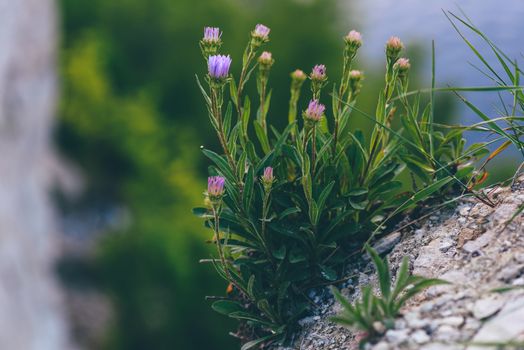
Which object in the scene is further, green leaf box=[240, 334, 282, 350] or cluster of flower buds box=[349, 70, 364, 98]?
cluster of flower buds box=[349, 70, 364, 98]

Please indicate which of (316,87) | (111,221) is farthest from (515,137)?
(111,221)

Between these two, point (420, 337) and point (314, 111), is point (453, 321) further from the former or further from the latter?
point (314, 111)

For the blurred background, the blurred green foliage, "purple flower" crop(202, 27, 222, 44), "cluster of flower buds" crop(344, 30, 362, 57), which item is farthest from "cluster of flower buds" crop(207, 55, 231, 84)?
the blurred green foliage

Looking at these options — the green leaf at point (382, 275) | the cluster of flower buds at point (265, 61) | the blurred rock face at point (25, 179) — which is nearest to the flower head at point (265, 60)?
the cluster of flower buds at point (265, 61)

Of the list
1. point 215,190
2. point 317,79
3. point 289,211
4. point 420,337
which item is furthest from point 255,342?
point 317,79

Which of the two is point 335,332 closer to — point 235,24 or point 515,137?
point 515,137

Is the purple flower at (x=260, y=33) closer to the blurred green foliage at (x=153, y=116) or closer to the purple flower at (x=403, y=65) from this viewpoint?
the purple flower at (x=403, y=65)

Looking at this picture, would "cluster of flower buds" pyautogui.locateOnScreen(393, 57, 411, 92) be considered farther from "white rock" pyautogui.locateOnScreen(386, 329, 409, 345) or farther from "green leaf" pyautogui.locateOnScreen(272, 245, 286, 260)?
"white rock" pyautogui.locateOnScreen(386, 329, 409, 345)
